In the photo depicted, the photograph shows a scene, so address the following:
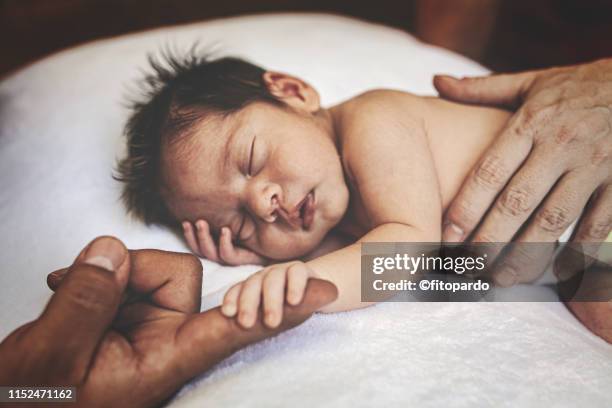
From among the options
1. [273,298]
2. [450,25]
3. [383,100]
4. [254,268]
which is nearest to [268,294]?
[273,298]

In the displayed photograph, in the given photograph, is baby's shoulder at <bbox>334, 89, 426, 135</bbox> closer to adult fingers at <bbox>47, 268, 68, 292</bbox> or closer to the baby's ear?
the baby's ear

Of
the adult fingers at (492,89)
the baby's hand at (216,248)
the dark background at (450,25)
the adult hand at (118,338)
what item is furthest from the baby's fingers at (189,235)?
the dark background at (450,25)

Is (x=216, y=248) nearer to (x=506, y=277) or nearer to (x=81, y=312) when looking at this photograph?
(x=81, y=312)

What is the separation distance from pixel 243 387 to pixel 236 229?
0.69 ft

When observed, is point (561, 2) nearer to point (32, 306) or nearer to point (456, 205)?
point (456, 205)

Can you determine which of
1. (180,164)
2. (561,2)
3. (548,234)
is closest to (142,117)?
(180,164)

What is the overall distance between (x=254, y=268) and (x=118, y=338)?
0.15m

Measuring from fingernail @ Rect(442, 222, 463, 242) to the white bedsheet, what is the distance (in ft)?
0.27

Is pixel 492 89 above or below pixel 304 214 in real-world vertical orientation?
above

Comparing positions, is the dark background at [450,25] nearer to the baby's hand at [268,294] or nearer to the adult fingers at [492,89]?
the adult fingers at [492,89]

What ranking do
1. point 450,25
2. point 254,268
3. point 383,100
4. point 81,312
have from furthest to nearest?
point 450,25 → point 383,100 → point 254,268 → point 81,312

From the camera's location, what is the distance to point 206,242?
1.80 ft

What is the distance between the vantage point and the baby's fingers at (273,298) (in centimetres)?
41

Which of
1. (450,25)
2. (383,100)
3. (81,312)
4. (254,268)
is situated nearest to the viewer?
(81,312)
